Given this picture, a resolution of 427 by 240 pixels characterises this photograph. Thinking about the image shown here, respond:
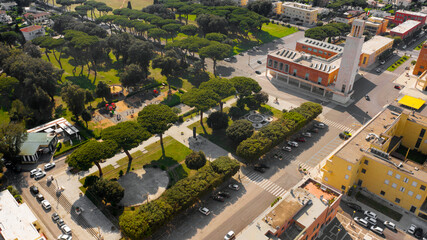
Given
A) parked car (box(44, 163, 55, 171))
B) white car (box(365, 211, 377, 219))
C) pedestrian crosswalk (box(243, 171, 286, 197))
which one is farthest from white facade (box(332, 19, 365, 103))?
parked car (box(44, 163, 55, 171))

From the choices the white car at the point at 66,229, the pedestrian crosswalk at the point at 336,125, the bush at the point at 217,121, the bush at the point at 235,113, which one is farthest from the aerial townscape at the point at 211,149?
the pedestrian crosswalk at the point at 336,125

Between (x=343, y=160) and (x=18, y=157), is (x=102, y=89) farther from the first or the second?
(x=343, y=160)

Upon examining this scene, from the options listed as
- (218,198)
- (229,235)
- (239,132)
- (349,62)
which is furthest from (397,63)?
(229,235)

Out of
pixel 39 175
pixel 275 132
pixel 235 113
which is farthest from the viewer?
pixel 235 113

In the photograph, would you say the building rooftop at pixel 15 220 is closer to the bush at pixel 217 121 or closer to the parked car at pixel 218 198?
the parked car at pixel 218 198

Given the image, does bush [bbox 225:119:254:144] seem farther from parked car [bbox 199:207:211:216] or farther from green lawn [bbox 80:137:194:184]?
parked car [bbox 199:207:211:216]

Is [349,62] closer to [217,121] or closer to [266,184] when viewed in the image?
[217,121]

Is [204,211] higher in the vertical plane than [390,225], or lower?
lower
